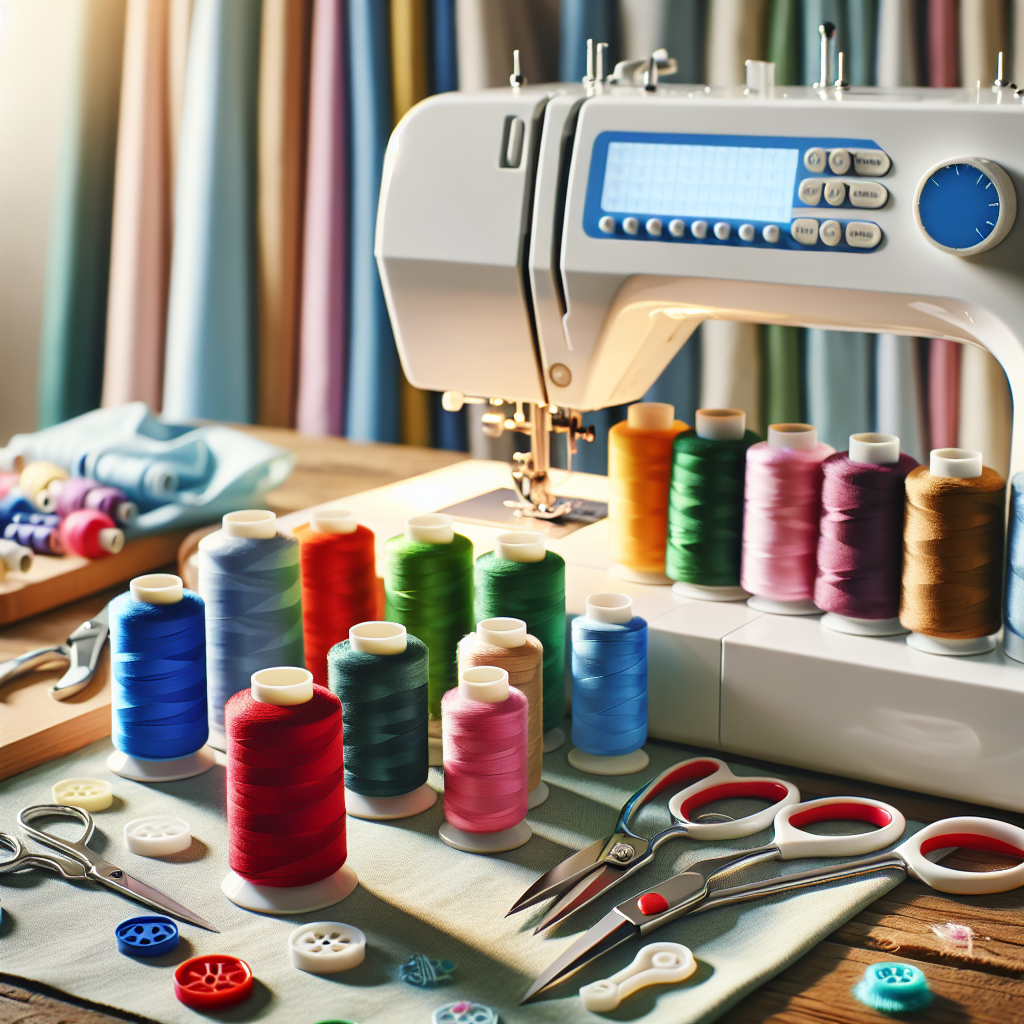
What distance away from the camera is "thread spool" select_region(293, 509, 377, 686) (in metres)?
1.34

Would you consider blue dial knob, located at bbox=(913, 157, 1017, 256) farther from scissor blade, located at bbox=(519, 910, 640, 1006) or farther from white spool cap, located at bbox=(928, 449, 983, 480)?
scissor blade, located at bbox=(519, 910, 640, 1006)

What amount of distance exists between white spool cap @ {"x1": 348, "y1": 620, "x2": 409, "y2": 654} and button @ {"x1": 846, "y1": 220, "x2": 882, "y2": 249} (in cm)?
54

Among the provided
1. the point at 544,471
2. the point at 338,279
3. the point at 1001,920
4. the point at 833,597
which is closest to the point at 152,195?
the point at 338,279

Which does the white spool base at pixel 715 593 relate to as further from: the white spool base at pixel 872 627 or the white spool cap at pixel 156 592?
the white spool cap at pixel 156 592

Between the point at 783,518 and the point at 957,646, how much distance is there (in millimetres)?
205

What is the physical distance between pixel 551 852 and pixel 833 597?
1.25 ft

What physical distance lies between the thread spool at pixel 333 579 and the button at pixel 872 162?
0.59 meters

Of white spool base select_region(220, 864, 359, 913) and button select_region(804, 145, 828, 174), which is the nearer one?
white spool base select_region(220, 864, 359, 913)

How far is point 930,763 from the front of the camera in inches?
47.8

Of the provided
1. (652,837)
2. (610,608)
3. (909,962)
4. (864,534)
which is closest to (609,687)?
(610,608)

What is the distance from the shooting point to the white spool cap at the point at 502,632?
1.21 metres

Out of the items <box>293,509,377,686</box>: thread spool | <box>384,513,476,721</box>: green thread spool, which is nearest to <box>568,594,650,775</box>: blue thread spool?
<box>384,513,476,721</box>: green thread spool

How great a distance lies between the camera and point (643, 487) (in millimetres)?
1447

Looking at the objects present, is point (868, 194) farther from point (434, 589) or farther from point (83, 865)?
point (83, 865)
